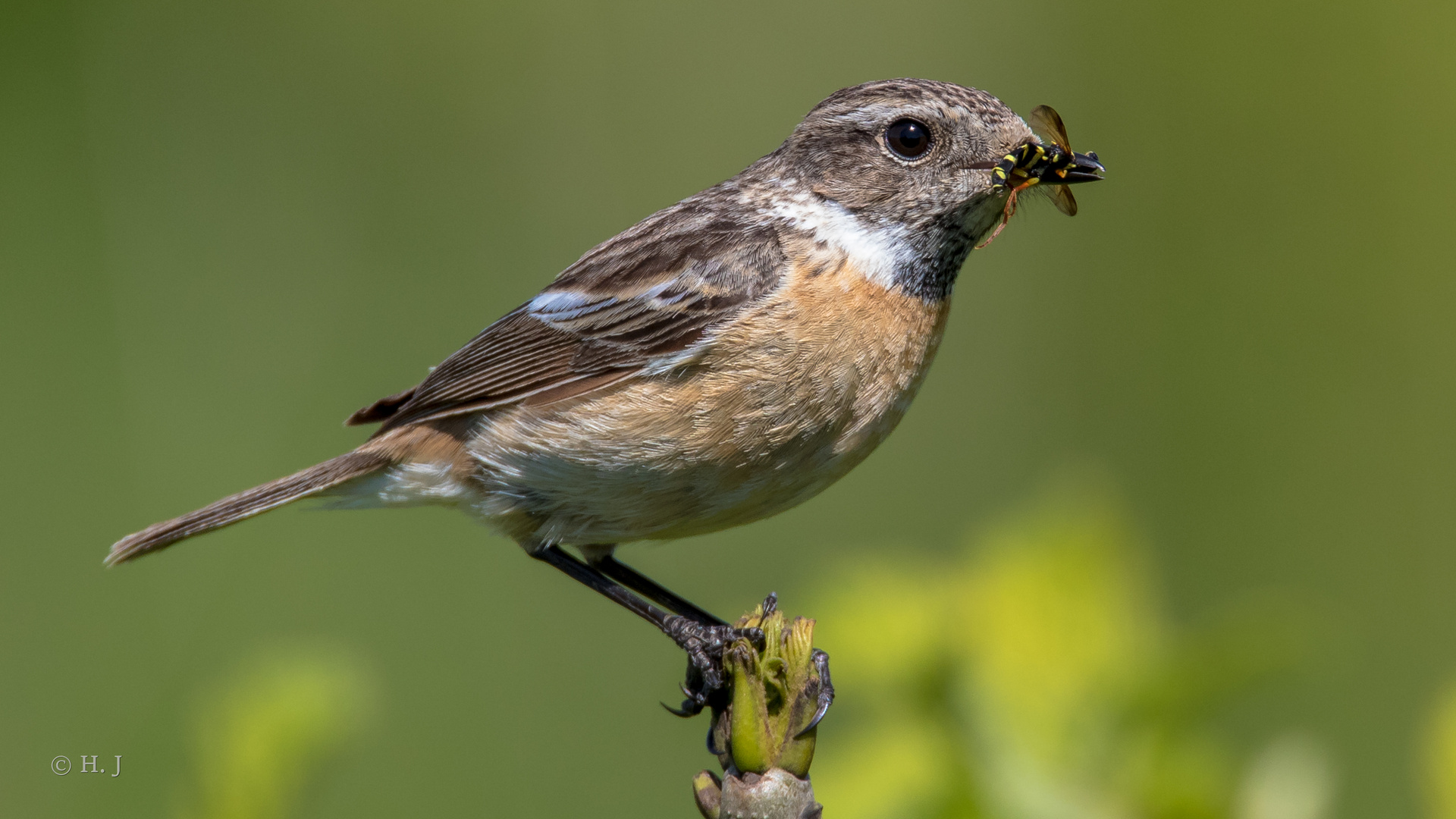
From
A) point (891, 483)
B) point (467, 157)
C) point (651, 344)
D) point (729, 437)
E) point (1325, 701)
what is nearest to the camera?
point (729, 437)

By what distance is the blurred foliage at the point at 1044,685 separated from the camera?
176 centimetres

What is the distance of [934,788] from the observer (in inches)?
74.3

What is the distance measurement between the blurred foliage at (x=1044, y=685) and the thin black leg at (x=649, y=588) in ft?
5.45

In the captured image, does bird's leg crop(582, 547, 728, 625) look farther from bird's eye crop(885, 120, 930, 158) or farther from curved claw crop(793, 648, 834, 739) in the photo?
bird's eye crop(885, 120, 930, 158)

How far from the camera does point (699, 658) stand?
10.8ft

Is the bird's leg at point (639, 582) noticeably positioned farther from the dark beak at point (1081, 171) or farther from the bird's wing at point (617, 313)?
the dark beak at point (1081, 171)

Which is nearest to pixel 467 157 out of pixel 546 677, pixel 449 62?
pixel 449 62

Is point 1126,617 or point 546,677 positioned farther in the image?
point 546,677

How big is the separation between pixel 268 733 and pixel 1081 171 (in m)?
2.54

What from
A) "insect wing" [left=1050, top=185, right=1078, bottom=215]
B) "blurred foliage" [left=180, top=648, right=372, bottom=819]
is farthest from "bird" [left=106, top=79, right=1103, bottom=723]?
"blurred foliage" [left=180, top=648, right=372, bottom=819]

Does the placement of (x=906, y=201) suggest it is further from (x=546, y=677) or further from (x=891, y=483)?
(x=891, y=483)

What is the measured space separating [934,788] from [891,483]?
498 cm

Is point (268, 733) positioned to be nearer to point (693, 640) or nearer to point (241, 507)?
point (693, 640)

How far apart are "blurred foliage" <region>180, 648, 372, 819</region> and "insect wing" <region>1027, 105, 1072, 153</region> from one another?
2.27m
